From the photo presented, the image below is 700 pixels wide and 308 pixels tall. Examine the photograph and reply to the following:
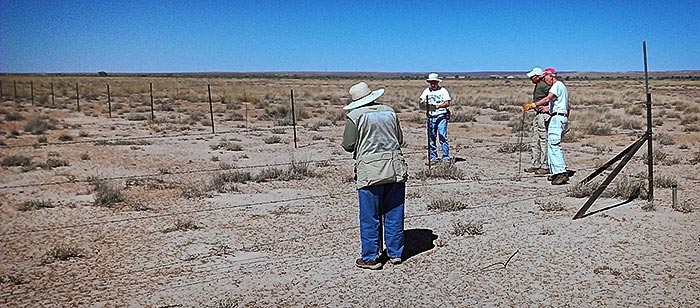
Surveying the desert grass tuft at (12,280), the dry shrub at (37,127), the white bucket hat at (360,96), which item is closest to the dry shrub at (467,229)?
the white bucket hat at (360,96)

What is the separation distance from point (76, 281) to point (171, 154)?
9.37 metres

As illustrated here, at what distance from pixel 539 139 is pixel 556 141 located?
142 cm

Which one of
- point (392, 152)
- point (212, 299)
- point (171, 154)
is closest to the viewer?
point (212, 299)

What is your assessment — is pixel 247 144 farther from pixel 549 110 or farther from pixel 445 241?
pixel 445 241

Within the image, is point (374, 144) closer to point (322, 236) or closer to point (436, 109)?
point (322, 236)

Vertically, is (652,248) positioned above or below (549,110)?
below

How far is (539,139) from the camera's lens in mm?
10953

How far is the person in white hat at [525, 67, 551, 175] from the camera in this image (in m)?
10.5

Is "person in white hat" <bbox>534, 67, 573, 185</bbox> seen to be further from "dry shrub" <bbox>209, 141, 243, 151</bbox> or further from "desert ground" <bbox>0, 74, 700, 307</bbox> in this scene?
"dry shrub" <bbox>209, 141, 243, 151</bbox>

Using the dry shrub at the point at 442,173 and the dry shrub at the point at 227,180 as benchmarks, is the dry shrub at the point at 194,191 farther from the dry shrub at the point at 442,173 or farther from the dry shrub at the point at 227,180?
the dry shrub at the point at 442,173

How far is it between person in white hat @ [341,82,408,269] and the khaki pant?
5.19 metres

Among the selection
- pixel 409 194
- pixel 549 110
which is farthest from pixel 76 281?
pixel 549 110

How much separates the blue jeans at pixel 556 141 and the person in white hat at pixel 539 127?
733 mm

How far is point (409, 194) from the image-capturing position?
955cm
